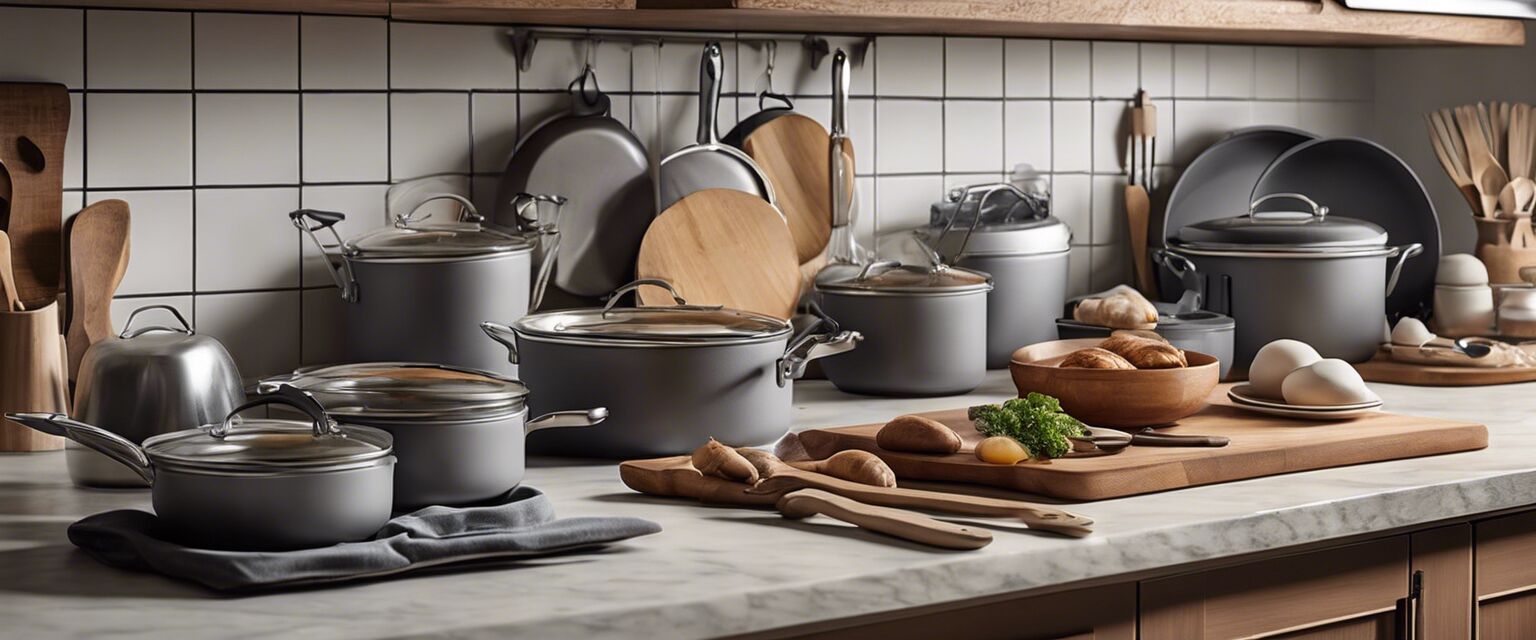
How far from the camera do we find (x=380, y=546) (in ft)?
3.58

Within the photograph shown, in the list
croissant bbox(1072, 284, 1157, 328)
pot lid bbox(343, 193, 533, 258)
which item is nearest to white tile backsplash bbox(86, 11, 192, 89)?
pot lid bbox(343, 193, 533, 258)

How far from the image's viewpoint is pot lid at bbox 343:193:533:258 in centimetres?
170

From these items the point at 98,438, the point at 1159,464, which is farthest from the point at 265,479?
the point at 1159,464

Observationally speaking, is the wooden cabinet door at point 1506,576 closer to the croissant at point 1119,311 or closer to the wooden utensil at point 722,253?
the croissant at point 1119,311

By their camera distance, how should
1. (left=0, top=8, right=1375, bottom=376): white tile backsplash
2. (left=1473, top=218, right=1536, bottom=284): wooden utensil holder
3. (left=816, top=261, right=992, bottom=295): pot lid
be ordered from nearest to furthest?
1. (left=0, top=8, right=1375, bottom=376): white tile backsplash
2. (left=816, top=261, right=992, bottom=295): pot lid
3. (left=1473, top=218, right=1536, bottom=284): wooden utensil holder

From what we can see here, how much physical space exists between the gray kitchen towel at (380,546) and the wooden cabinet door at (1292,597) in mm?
451

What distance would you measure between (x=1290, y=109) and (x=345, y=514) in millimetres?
1971

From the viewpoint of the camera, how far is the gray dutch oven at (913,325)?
187cm

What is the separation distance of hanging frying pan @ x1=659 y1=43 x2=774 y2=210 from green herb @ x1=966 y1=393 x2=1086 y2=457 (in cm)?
61

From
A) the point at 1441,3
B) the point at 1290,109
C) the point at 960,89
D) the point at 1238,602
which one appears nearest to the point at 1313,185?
the point at 1290,109

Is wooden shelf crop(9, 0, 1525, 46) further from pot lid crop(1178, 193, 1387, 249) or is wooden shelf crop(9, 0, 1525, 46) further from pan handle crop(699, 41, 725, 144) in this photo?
pot lid crop(1178, 193, 1387, 249)

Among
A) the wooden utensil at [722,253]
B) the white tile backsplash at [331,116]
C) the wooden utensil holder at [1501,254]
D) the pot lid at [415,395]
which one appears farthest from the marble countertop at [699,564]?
the wooden utensil holder at [1501,254]

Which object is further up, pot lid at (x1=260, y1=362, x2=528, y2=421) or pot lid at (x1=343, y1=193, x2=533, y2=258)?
pot lid at (x1=343, y1=193, x2=533, y2=258)

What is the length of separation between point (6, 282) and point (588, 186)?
0.66m
